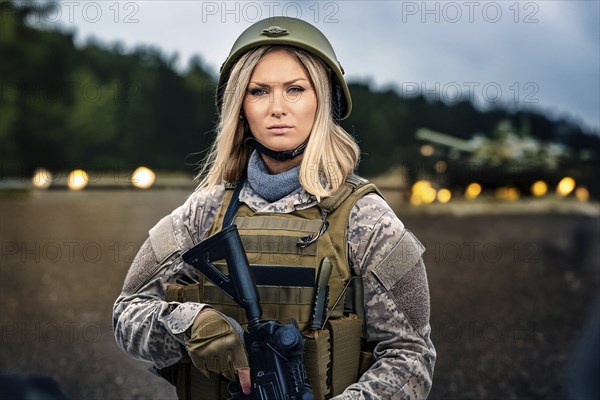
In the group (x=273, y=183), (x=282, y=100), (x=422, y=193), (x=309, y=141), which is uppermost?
(x=282, y=100)

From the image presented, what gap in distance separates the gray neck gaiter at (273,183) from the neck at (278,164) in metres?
0.02

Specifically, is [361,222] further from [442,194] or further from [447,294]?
[442,194]

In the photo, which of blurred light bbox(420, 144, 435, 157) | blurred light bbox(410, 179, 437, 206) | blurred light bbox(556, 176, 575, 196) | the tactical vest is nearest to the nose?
the tactical vest

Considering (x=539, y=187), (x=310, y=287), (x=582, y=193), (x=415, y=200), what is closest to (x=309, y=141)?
(x=310, y=287)

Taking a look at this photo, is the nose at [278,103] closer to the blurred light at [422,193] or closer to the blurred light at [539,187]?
the blurred light at [422,193]

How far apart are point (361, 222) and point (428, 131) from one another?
3705 mm

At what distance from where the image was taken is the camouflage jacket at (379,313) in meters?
1.86

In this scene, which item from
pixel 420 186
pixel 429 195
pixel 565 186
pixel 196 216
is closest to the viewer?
pixel 196 216

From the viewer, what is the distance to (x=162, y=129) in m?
5.38

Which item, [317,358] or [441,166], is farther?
[441,166]

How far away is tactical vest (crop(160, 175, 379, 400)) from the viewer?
1.85m

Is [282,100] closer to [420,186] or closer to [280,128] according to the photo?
[280,128]

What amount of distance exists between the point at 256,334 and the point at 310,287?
19 cm

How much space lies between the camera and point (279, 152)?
1979 millimetres
